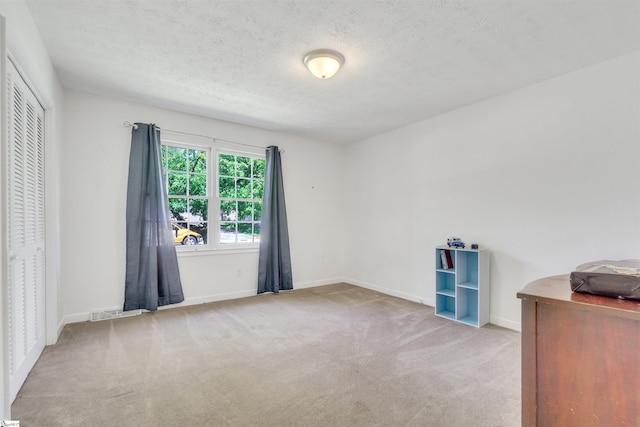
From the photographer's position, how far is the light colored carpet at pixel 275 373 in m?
1.75

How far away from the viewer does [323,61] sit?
2438mm

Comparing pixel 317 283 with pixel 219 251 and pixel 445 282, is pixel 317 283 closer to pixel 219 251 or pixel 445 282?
pixel 219 251

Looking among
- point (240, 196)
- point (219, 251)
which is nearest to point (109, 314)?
point (219, 251)

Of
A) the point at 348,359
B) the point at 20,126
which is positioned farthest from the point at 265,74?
the point at 348,359

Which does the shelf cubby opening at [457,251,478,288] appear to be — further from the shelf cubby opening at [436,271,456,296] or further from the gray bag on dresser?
the gray bag on dresser

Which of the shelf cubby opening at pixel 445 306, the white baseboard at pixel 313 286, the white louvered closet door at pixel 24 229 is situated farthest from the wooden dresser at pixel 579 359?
the white louvered closet door at pixel 24 229

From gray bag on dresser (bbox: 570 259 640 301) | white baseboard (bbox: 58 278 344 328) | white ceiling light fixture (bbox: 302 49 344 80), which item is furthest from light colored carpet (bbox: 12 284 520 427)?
white ceiling light fixture (bbox: 302 49 344 80)

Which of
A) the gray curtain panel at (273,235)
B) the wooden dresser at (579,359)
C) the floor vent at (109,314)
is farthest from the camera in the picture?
the gray curtain panel at (273,235)

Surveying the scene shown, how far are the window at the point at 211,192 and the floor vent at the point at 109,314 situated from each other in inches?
36.8

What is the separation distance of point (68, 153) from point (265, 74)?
2.34 metres

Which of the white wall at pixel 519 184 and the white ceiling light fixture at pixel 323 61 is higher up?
the white ceiling light fixture at pixel 323 61

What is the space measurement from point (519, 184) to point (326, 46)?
2.37 m

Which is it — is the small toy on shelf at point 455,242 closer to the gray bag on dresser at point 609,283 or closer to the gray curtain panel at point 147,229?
the gray bag on dresser at point 609,283

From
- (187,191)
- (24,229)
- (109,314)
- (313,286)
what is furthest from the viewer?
(313,286)
